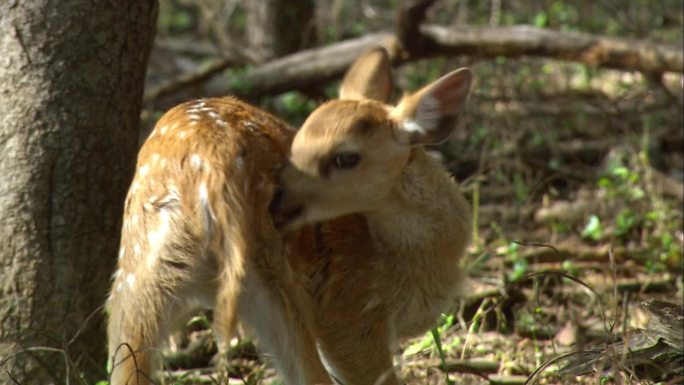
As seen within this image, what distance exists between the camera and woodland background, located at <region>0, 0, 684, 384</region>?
197 inches

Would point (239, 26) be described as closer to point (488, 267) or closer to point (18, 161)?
point (488, 267)

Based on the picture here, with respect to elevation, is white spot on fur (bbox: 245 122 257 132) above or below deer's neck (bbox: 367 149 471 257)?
above

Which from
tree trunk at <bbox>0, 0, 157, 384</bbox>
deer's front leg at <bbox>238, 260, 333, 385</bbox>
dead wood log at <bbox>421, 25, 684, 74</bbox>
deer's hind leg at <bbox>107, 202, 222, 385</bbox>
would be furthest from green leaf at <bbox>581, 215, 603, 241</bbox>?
deer's hind leg at <bbox>107, 202, 222, 385</bbox>

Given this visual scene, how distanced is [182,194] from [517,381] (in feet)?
7.03

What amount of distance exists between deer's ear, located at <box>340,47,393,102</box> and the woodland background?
1.10 metres

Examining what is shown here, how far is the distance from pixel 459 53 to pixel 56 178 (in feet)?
14.8

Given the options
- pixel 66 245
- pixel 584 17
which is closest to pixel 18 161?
pixel 66 245

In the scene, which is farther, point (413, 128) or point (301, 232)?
point (413, 128)

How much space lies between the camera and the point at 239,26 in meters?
14.3

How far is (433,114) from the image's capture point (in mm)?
5035

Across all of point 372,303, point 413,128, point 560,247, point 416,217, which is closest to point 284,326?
point 372,303

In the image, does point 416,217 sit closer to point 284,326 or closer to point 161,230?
point 284,326

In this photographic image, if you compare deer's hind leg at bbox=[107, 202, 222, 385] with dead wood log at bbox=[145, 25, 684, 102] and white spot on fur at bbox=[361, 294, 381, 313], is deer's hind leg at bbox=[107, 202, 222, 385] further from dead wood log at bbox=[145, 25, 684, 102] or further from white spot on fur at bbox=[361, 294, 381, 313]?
dead wood log at bbox=[145, 25, 684, 102]

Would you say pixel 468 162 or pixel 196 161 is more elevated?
pixel 196 161
